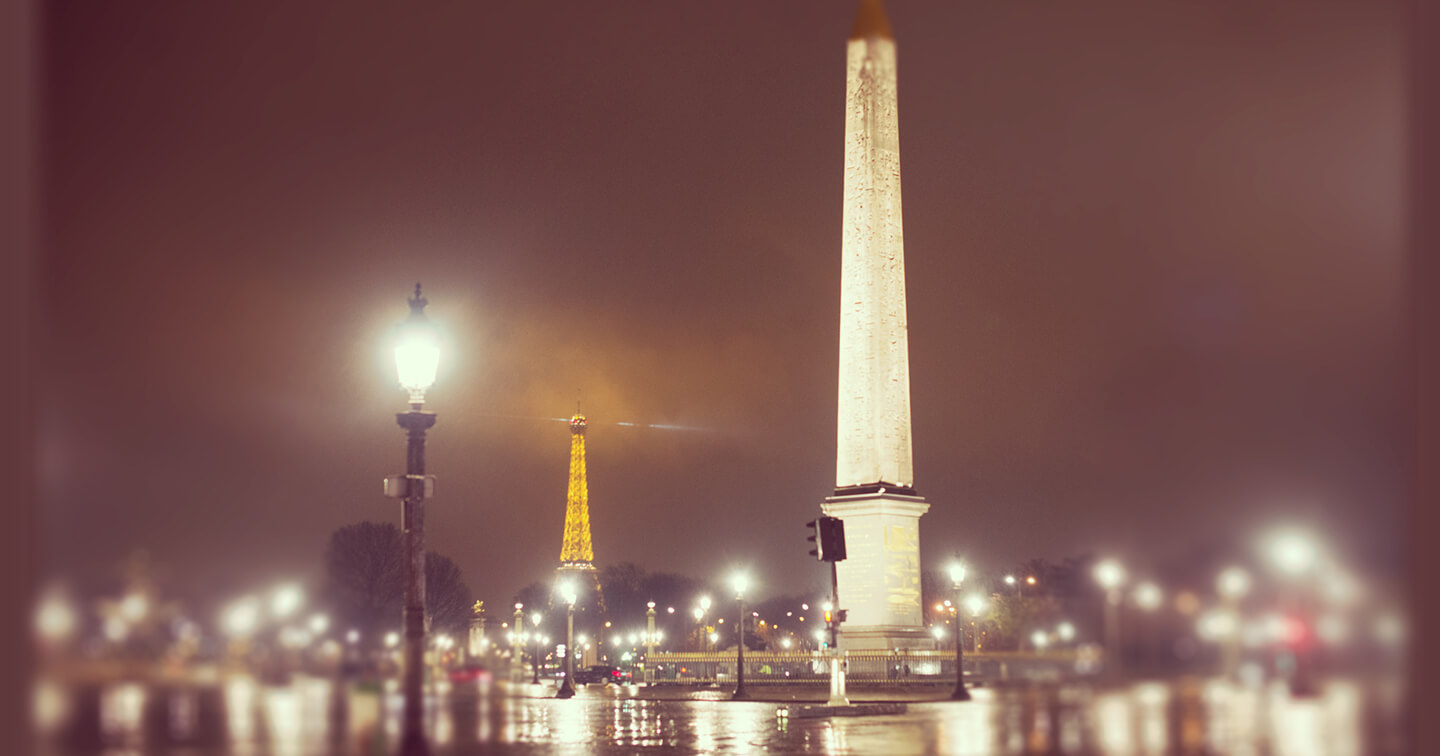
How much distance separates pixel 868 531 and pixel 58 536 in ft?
106

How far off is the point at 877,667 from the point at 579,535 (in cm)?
10407

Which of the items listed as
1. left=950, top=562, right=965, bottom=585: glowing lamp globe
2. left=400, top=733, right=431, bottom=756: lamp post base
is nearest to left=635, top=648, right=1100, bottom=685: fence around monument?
left=950, top=562, right=965, bottom=585: glowing lamp globe

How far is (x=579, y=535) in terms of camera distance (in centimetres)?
13988

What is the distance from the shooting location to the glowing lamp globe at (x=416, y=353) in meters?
13.0

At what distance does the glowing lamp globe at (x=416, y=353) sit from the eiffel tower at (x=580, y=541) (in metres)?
122

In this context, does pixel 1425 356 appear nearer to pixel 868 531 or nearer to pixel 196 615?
pixel 196 615


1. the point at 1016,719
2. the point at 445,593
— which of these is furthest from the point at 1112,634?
the point at 445,593

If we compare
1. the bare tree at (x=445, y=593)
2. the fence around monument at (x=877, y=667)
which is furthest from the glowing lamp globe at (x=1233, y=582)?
the bare tree at (x=445, y=593)

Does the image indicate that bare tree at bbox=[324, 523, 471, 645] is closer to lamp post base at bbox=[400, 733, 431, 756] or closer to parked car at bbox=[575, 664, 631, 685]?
lamp post base at bbox=[400, 733, 431, 756]

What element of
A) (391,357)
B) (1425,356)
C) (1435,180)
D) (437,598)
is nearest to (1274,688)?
(1425,356)

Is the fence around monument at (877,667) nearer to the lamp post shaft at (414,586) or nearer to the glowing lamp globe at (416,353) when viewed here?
the lamp post shaft at (414,586)

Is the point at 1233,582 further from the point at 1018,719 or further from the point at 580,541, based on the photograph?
the point at 580,541

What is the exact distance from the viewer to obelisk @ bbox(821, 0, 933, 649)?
38.0 metres

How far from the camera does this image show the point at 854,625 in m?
39.1
